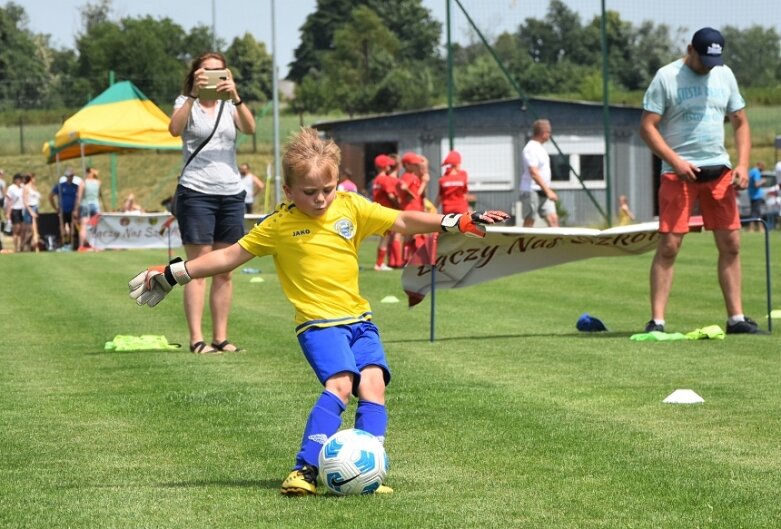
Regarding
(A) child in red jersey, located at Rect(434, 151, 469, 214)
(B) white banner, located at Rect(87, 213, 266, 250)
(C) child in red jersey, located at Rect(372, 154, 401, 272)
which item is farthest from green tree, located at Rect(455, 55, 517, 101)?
(A) child in red jersey, located at Rect(434, 151, 469, 214)

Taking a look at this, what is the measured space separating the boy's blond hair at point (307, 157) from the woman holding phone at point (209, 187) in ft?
13.6

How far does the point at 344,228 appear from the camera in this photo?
630cm

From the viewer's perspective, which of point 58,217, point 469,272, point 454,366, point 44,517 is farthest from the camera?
point 58,217

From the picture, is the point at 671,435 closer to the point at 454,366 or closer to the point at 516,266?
→ the point at 454,366

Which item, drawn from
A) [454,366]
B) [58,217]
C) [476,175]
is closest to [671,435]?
[454,366]

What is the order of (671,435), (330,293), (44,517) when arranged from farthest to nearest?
1. (671,435)
2. (330,293)
3. (44,517)

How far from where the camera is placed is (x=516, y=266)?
11531 mm

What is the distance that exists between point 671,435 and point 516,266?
4.82 meters

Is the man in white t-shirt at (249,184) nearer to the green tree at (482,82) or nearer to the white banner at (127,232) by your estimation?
the white banner at (127,232)

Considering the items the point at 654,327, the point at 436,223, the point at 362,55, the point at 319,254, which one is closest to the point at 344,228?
the point at 319,254

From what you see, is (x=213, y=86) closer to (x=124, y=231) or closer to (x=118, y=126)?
(x=124, y=231)

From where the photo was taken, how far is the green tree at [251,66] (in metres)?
96.2

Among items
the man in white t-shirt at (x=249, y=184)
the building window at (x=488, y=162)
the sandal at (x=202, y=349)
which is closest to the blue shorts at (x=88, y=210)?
the man in white t-shirt at (x=249, y=184)

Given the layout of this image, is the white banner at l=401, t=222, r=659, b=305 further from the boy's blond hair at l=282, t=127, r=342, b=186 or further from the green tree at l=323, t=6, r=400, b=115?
the green tree at l=323, t=6, r=400, b=115
